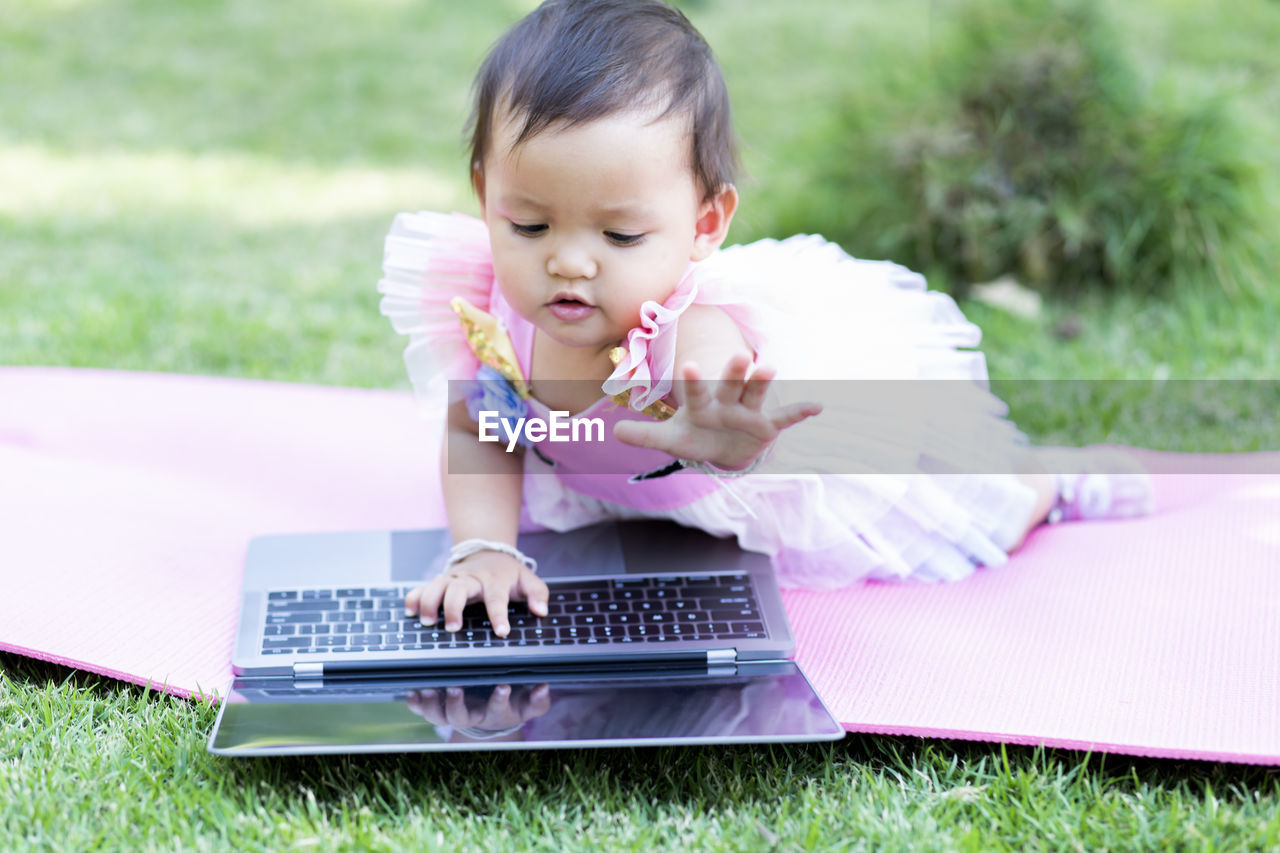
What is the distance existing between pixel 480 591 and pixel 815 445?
504mm

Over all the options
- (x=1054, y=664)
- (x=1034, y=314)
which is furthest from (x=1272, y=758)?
(x=1034, y=314)

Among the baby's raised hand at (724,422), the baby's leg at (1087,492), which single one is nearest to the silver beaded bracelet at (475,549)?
the baby's raised hand at (724,422)

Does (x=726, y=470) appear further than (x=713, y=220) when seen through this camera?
No

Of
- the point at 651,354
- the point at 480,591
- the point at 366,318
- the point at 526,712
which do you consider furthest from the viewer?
the point at 366,318

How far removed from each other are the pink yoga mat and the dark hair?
659mm

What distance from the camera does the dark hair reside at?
1437 mm

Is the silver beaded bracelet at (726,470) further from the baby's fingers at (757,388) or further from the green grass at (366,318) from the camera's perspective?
the green grass at (366,318)

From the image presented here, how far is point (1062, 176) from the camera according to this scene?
319 centimetres

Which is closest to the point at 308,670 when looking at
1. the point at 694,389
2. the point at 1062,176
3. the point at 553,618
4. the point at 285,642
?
the point at 285,642

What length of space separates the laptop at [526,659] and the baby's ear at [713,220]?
1.44 feet

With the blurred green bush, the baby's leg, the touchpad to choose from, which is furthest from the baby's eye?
the blurred green bush

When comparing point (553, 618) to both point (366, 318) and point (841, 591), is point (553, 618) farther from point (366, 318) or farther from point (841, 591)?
point (366, 318)

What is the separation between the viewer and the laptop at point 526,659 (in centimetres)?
136

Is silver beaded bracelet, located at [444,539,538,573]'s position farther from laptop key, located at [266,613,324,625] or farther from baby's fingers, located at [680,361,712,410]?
baby's fingers, located at [680,361,712,410]
